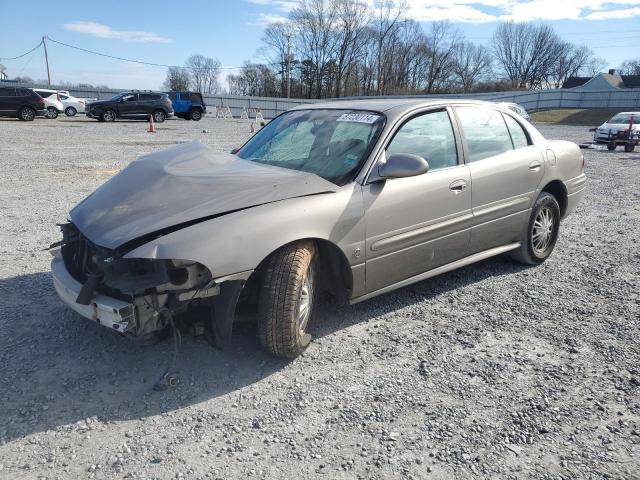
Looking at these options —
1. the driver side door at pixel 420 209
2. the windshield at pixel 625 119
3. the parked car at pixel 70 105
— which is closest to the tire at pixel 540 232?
the driver side door at pixel 420 209

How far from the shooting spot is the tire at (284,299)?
2.96 m

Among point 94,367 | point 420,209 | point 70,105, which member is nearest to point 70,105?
point 70,105

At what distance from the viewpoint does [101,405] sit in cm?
272

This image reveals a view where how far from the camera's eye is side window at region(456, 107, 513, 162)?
4281 millimetres

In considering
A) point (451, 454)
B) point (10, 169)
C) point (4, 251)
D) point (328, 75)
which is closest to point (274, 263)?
point (451, 454)

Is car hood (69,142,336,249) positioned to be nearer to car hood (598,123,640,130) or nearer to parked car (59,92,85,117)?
car hood (598,123,640,130)

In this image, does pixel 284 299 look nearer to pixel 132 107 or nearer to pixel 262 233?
pixel 262 233

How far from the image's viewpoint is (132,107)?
26.5m

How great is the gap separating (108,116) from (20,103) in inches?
156

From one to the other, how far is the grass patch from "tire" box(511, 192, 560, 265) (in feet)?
121

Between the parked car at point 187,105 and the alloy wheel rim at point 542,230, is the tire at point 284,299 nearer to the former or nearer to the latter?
the alloy wheel rim at point 542,230

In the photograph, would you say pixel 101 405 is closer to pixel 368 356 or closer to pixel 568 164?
pixel 368 356

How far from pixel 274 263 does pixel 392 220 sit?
100 centimetres

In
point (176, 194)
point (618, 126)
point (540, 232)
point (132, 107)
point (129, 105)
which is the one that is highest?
point (129, 105)
